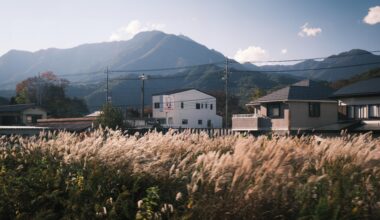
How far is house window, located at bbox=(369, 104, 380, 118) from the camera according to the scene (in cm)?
3016

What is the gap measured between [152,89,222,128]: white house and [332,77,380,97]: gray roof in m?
29.2

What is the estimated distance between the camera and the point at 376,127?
95.0ft

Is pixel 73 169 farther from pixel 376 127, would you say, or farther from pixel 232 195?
pixel 376 127

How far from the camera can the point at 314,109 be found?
35.5 m

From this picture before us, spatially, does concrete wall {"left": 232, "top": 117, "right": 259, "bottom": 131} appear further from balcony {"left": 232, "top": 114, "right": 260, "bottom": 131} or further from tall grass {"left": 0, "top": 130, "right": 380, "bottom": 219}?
tall grass {"left": 0, "top": 130, "right": 380, "bottom": 219}

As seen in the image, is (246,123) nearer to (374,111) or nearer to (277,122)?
(277,122)

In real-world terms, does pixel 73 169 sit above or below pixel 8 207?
above

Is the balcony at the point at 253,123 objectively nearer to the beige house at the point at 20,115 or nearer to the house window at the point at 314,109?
the house window at the point at 314,109

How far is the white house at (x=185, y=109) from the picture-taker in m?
60.2

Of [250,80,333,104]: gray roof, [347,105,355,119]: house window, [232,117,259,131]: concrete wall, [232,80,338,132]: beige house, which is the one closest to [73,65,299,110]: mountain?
[232,117,259,131]: concrete wall

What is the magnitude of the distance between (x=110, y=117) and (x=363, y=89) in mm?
21707

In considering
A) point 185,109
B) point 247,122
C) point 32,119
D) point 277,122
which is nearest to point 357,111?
point 277,122

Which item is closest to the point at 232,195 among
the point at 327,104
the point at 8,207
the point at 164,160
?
the point at 164,160

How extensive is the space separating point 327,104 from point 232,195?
33.7 metres
